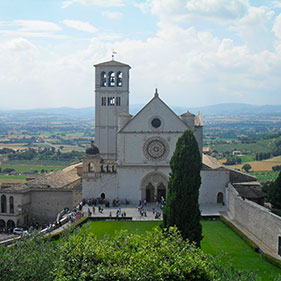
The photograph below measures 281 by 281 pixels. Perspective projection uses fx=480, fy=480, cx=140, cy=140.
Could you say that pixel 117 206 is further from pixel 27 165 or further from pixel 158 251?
pixel 27 165

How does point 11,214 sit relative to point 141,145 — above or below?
below

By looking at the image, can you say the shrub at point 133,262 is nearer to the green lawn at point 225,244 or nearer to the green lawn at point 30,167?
the green lawn at point 225,244

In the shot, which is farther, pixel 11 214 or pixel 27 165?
pixel 27 165

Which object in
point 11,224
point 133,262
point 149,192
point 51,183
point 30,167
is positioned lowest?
point 30,167

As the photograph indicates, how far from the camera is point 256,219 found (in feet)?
104

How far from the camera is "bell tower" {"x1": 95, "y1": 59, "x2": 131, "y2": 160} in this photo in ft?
169

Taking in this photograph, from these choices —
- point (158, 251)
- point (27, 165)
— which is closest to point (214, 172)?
point (158, 251)

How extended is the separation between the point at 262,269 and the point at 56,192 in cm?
2362

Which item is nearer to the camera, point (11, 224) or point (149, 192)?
point (11, 224)

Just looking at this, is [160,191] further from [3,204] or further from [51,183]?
[3,204]

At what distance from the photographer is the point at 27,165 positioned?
110 m

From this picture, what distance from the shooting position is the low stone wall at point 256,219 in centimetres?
2838

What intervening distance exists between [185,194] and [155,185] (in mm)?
17370

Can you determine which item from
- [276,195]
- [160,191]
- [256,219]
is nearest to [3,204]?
[160,191]
